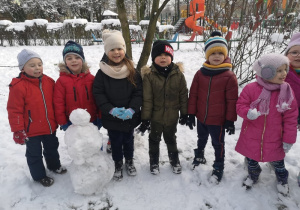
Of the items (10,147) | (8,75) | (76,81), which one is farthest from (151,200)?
(8,75)

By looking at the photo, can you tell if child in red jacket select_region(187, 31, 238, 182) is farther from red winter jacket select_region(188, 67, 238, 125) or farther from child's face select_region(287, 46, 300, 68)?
child's face select_region(287, 46, 300, 68)

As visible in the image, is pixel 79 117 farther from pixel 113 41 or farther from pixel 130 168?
pixel 130 168

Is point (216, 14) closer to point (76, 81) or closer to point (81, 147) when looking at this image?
point (76, 81)

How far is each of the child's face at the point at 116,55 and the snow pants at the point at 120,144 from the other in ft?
2.58

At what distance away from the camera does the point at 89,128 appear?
2008mm

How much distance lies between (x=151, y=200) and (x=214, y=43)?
1720 millimetres

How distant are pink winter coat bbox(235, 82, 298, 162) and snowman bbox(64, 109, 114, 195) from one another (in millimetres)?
1415

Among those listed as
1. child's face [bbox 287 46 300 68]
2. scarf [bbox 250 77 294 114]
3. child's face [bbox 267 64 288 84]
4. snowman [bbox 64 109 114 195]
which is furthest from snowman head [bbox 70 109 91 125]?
child's face [bbox 287 46 300 68]

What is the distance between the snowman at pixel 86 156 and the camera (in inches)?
76.2

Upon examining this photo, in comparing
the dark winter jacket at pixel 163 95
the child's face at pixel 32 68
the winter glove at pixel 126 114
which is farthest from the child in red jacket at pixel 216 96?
the child's face at pixel 32 68

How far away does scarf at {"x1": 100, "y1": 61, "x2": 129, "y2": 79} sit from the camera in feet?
6.93

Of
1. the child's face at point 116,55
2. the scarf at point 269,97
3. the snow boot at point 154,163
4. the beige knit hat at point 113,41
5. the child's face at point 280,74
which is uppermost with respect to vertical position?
A: the beige knit hat at point 113,41

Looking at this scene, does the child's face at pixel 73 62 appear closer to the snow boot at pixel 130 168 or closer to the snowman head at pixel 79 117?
the snowman head at pixel 79 117

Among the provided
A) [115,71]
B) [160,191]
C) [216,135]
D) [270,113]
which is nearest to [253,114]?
[270,113]
